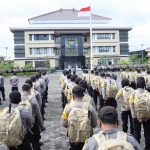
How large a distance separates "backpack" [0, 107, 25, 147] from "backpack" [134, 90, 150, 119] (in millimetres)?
2420

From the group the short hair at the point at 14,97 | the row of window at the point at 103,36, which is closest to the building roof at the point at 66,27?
the row of window at the point at 103,36

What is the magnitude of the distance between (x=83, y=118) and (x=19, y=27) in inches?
1903

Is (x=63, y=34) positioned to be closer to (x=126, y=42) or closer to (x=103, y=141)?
(x=126, y=42)

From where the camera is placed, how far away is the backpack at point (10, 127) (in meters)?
3.68

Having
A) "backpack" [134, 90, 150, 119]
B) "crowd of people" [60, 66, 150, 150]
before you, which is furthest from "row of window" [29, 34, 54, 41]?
"backpack" [134, 90, 150, 119]

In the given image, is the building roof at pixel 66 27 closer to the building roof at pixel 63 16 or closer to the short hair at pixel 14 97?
the building roof at pixel 63 16

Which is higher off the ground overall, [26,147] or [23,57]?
[23,57]

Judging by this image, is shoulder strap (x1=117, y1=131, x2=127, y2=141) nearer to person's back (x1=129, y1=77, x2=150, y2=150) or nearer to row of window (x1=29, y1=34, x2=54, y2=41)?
person's back (x1=129, y1=77, x2=150, y2=150)

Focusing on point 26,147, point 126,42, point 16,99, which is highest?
point 126,42

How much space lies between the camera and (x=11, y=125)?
3.67 m

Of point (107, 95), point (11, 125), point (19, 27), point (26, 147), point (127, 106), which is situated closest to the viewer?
point (11, 125)

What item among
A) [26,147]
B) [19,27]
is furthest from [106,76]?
[19,27]

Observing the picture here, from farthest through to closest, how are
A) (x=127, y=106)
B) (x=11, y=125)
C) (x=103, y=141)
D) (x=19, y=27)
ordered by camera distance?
(x=19, y=27) → (x=127, y=106) → (x=11, y=125) → (x=103, y=141)

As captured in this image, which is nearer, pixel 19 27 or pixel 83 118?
pixel 83 118
